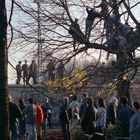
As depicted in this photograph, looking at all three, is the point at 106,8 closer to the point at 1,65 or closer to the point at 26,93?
the point at 1,65

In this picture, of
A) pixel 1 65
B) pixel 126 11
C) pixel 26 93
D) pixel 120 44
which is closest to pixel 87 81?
pixel 120 44

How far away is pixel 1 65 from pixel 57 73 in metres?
10.9

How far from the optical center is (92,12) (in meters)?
20.2

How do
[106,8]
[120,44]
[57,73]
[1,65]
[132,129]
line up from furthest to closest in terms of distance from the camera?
[57,73] < [106,8] < [120,44] < [132,129] < [1,65]

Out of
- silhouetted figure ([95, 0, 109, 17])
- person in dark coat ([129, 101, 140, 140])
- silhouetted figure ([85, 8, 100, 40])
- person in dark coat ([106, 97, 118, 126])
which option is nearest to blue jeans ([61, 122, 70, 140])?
person in dark coat ([106, 97, 118, 126])

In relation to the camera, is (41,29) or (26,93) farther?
(26,93)

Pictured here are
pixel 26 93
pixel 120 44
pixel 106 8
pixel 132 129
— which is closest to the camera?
pixel 132 129

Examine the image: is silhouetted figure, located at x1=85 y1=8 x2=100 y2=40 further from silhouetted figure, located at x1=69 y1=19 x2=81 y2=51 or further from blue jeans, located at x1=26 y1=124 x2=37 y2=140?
blue jeans, located at x1=26 y1=124 x2=37 y2=140

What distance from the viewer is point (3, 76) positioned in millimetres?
11086

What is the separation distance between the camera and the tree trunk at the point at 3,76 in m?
11.1

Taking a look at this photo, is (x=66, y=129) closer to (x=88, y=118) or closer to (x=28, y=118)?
(x=28, y=118)

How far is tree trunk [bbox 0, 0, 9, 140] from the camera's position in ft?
36.3

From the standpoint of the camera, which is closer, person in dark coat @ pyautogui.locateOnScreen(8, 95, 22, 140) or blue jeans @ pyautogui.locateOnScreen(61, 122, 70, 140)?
person in dark coat @ pyautogui.locateOnScreen(8, 95, 22, 140)

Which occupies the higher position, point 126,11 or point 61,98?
point 126,11
